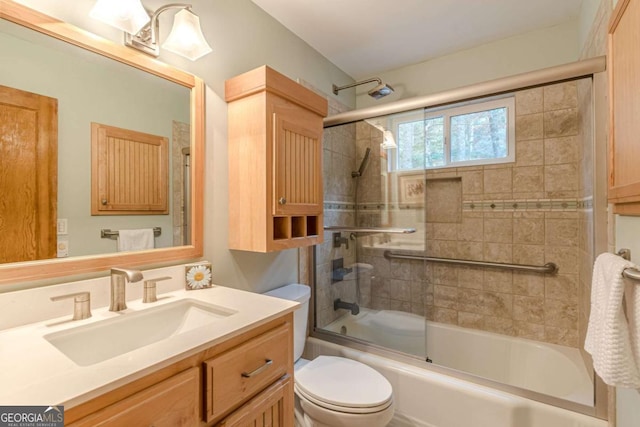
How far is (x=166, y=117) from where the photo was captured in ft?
4.22

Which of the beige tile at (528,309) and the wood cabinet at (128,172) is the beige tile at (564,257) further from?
the wood cabinet at (128,172)

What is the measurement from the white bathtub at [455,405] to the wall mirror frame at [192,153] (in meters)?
1.29

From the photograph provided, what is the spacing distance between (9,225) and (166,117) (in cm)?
66

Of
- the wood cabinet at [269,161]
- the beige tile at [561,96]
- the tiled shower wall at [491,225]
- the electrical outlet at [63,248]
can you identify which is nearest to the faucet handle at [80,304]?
the electrical outlet at [63,248]

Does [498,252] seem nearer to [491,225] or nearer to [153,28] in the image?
[491,225]

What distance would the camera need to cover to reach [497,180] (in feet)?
7.27

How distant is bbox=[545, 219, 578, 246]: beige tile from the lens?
195 centimetres

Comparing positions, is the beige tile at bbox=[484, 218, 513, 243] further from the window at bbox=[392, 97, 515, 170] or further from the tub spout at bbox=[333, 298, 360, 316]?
the tub spout at bbox=[333, 298, 360, 316]

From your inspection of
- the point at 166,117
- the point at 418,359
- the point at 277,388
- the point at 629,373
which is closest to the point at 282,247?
the point at 277,388

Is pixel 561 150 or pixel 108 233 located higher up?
pixel 561 150

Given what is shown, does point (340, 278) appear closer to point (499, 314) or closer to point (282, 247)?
point (282, 247)

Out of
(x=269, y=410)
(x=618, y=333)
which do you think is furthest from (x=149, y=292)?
(x=618, y=333)

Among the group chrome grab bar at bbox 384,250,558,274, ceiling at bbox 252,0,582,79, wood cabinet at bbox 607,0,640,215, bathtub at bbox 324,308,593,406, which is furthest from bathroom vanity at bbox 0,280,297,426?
ceiling at bbox 252,0,582,79

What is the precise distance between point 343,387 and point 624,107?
149 centimetres
